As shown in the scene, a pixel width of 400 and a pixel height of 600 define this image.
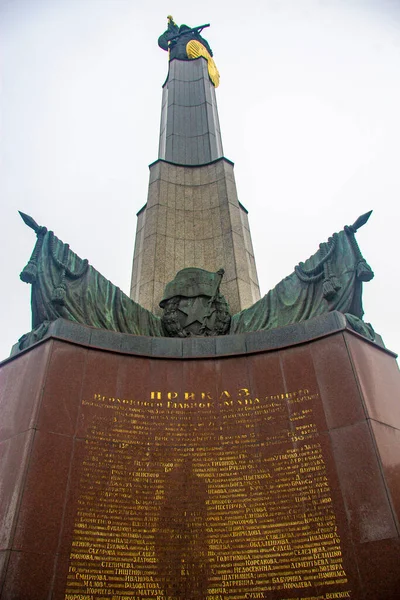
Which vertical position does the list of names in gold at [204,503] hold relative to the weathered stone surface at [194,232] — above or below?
below

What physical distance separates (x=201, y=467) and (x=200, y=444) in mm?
388

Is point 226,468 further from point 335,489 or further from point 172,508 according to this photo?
point 335,489

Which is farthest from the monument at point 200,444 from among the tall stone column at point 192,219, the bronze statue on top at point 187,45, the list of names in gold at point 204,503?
the bronze statue on top at point 187,45

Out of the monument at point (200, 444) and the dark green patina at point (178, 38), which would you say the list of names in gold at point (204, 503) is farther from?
the dark green patina at point (178, 38)

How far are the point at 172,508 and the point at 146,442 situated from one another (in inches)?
42.6

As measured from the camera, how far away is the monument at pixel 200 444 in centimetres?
606

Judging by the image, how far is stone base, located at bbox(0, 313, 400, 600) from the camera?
6020 millimetres

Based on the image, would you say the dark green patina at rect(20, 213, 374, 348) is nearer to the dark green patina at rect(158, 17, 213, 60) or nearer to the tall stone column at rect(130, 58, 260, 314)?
the tall stone column at rect(130, 58, 260, 314)

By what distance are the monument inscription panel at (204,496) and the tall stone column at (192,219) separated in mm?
4616

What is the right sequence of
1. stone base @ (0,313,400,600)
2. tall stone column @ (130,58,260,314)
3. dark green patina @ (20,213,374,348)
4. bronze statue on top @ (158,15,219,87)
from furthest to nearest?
bronze statue on top @ (158,15,219,87), tall stone column @ (130,58,260,314), dark green patina @ (20,213,374,348), stone base @ (0,313,400,600)

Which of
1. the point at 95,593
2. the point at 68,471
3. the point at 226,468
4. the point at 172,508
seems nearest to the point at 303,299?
the point at 226,468

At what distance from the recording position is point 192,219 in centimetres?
1498

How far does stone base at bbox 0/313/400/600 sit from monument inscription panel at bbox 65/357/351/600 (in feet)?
0.06

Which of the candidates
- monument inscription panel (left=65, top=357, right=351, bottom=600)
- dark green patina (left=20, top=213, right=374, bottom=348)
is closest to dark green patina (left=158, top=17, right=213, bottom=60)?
dark green patina (left=20, top=213, right=374, bottom=348)
